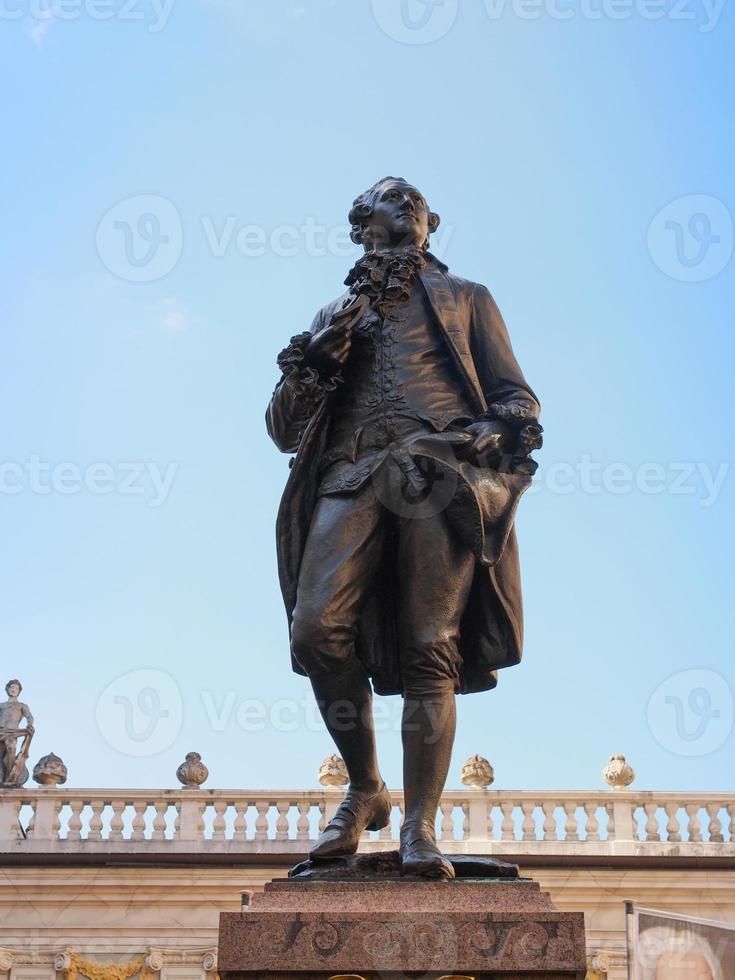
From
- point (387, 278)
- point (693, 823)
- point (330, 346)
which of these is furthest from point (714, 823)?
point (330, 346)

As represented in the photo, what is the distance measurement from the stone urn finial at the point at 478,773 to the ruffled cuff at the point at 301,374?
19753mm

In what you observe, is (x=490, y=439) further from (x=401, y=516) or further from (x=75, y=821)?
(x=75, y=821)

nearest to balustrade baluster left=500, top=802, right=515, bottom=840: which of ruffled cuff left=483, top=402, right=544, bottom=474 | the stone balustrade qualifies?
the stone balustrade

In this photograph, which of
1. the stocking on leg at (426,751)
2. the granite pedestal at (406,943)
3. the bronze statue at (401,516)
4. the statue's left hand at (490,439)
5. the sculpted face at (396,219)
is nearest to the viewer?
the granite pedestal at (406,943)

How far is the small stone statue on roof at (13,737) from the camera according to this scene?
2709cm

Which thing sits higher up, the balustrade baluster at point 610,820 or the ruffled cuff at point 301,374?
the ruffled cuff at point 301,374

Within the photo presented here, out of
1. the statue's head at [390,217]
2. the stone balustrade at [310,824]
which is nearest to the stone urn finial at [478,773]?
the stone balustrade at [310,824]

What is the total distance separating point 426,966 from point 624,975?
20224 mm

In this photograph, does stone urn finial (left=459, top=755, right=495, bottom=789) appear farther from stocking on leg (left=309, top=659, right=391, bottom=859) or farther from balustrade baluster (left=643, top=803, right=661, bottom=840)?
stocking on leg (left=309, top=659, right=391, bottom=859)

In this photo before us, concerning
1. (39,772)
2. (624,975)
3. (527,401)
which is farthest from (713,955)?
(39,772)

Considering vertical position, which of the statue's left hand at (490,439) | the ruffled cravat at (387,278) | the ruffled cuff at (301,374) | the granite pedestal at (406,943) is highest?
the ruffled cravat at (387,278)

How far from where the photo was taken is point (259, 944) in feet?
16.4

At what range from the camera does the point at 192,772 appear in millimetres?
25625

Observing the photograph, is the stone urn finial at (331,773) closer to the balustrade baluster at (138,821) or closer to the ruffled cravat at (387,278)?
the balustrade baluster at (138,821)
